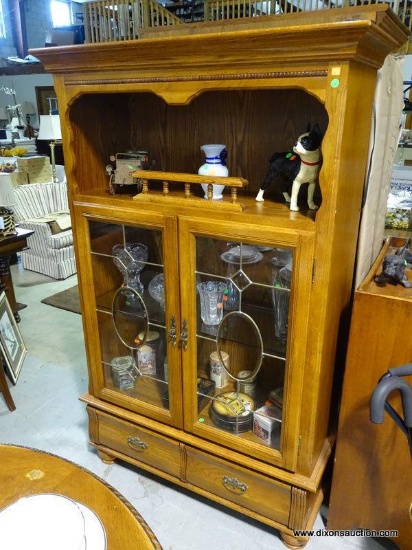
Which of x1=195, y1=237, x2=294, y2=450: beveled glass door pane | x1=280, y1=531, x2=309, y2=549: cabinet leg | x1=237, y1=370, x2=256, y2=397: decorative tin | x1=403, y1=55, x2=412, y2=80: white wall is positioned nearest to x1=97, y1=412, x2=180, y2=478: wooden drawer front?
x1=195, y1=237, x2=294, y2=450: beveled glass door pane

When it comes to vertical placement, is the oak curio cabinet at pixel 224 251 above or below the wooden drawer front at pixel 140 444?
above

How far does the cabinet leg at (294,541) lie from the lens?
5.02 ft

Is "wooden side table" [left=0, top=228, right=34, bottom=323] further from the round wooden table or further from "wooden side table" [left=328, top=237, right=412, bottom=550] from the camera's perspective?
"wooden side table" [left=328, top=237, right=412, bottom=550]

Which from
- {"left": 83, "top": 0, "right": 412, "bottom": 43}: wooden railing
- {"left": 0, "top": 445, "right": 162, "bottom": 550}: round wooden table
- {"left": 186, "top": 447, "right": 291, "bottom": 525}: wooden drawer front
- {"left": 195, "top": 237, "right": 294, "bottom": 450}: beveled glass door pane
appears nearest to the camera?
{"left": 0, "top": 445, "right": 162, "bottom": 550}: round wooden table

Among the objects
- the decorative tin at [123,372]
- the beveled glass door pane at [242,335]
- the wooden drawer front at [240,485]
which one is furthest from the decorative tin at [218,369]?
the decorative tin at [123,372]

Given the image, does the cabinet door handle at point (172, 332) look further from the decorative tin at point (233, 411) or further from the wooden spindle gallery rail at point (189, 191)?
the wooden spindle gallery rail at point (189, 191)

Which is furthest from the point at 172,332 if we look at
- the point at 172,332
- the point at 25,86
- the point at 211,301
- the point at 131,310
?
the point at 25,86

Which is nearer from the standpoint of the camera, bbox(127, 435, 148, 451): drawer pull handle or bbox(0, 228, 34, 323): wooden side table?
bbox(127, 435, 148, 451): drawer pull handle

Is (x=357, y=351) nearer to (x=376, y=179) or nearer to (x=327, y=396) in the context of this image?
(x=327, y=396)

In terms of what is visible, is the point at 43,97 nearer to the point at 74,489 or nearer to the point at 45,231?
the point at 45,231

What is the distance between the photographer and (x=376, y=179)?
4.68ft

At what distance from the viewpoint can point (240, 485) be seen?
1.58 m

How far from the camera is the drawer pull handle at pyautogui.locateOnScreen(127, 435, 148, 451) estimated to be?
1.79m

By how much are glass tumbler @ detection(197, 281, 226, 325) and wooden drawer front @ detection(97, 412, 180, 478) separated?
1.73ft
